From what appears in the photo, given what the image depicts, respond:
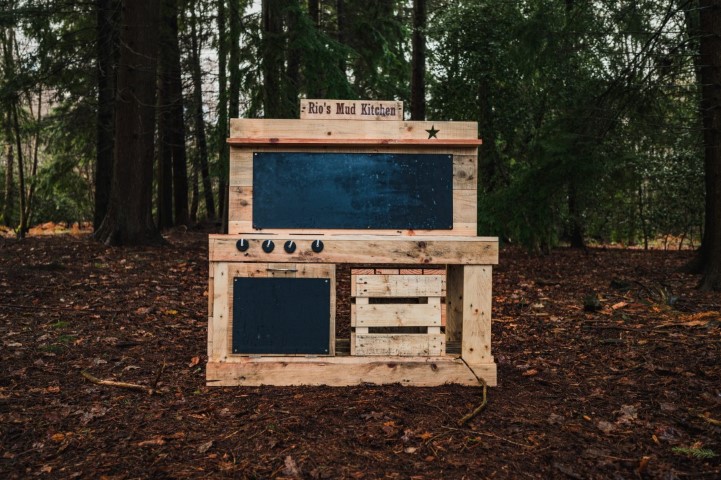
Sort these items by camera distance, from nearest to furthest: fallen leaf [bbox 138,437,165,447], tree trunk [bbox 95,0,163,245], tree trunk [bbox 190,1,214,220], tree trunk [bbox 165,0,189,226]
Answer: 1. fallen leaf [bbox 138,437,165,447]
2. tree trunk [bbox 95,0,163,245]
3. tree trunk [bbox 165,0,189,226]
4. tree trunk [bbox 190,1,214,220]

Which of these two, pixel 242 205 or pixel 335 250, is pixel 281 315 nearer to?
pixel 335 250

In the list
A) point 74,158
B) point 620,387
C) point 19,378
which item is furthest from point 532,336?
point 74,158

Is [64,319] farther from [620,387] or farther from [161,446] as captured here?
[620,387]

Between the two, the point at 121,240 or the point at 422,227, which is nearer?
the point at 422,227

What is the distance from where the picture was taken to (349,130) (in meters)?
4.28

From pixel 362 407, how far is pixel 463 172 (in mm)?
1807

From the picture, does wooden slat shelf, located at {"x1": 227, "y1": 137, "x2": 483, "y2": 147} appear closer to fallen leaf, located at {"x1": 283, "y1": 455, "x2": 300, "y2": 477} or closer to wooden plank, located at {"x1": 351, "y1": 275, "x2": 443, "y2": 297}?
wooden plank, located at {"x1": 351, "y1": 275, "x2": 443, "y2": 297}

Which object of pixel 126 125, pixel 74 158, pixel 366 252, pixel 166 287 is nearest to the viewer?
pixel 366 252

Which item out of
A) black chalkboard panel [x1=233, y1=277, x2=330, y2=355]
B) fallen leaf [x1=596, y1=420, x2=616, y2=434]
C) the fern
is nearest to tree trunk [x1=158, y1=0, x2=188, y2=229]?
black chalkboard panel [x1=233, y1=277, x2=330, y2=355]

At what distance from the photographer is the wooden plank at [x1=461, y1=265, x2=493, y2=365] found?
4.30 metres

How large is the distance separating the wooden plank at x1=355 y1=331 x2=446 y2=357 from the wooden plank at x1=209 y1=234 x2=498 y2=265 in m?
0.57

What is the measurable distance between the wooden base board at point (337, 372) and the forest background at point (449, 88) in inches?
204

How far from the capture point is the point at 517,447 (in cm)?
324

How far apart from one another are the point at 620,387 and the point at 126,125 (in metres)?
8.57
